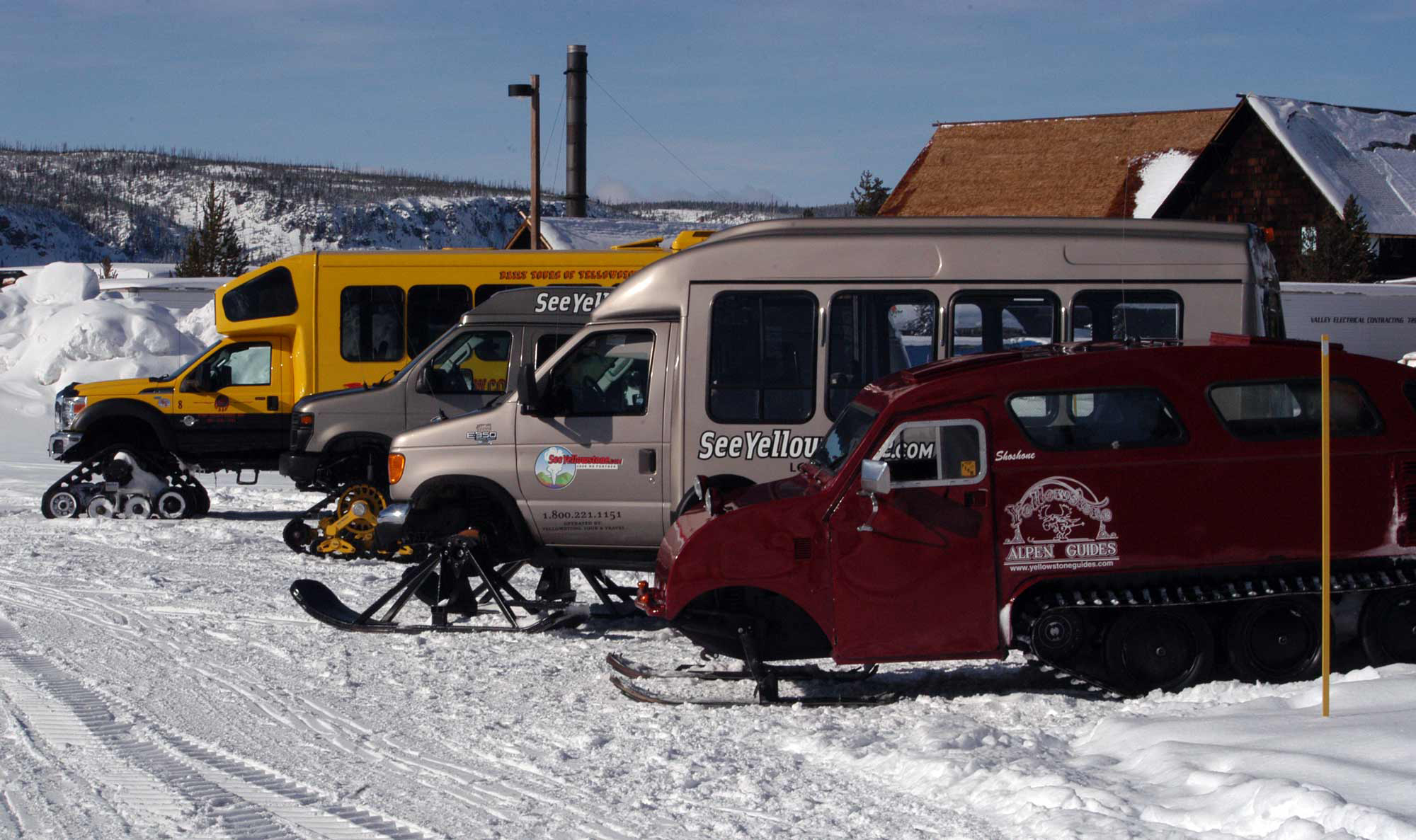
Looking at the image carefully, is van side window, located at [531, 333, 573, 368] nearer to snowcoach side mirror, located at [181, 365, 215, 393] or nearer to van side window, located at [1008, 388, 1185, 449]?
snowcoach side mirror, located at [181, 365, 215, 393]

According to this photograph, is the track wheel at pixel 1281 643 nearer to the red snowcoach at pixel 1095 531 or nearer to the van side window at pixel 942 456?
the red snowcoach at pixel 1095 531

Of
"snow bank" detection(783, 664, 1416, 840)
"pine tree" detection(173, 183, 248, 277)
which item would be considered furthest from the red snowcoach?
"pine tree" detection(173, 183, 248, 277)

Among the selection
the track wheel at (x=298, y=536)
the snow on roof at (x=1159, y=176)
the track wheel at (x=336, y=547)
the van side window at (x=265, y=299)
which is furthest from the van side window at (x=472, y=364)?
the snow on roof at (x=1159, y=176)

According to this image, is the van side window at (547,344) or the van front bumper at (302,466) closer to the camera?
the van side window at (547,344)

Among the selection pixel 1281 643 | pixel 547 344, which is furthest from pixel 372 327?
pixel 1281 643

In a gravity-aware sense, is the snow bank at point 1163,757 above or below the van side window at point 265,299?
below

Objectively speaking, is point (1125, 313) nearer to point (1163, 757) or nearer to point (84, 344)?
point (1163, 757)

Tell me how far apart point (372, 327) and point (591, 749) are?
1004 cm

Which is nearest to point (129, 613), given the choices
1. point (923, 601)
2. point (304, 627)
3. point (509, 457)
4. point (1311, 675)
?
point (304, 627)

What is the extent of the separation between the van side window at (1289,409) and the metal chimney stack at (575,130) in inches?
1454

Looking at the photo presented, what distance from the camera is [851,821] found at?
555cm

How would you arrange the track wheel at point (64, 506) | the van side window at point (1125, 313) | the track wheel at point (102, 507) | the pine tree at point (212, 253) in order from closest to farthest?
1. the van side window at point (1125, 313)
2. the track wheel at point (102, 507)
3. the track wheel at point (64, 506)
4. the pine tree at point (212, 253)

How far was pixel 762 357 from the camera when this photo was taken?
974cm

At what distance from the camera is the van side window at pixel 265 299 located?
627 inches
